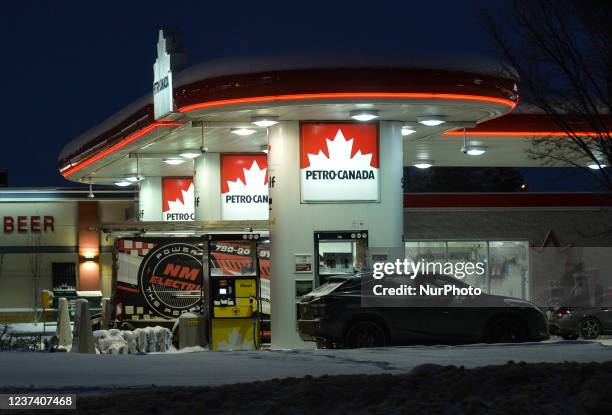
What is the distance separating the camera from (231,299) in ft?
77.1

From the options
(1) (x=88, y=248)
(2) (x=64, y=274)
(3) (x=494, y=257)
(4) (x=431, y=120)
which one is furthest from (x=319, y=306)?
(2) (x=64, y=274)

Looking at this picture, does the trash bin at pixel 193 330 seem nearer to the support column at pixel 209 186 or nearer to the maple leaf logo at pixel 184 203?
the support column at pixel 209 186

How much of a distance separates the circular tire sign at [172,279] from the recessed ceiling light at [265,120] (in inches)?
162

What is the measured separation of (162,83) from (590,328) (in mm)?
11906

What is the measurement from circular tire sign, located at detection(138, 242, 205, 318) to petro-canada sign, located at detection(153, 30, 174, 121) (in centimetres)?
334

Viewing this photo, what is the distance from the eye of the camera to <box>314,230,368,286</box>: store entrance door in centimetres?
2306

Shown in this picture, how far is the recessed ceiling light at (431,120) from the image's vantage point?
76.3ft

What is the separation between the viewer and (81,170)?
36469 mm

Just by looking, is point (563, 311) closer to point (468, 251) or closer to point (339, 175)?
point (339, 175)

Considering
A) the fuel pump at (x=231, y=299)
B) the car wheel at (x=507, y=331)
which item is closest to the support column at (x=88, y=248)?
the fuel pump at (x=231, y=299)

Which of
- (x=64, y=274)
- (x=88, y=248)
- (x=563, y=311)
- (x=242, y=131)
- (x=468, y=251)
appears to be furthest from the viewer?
(x=64, y=274)

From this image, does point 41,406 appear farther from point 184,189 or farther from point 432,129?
point 184,189

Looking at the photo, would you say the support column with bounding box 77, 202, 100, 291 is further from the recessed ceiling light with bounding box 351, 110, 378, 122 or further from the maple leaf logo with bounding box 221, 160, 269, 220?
the recessed ceiling light with bounding box 351, 110, 378, 122

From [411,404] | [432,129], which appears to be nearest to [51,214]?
[432,129]
